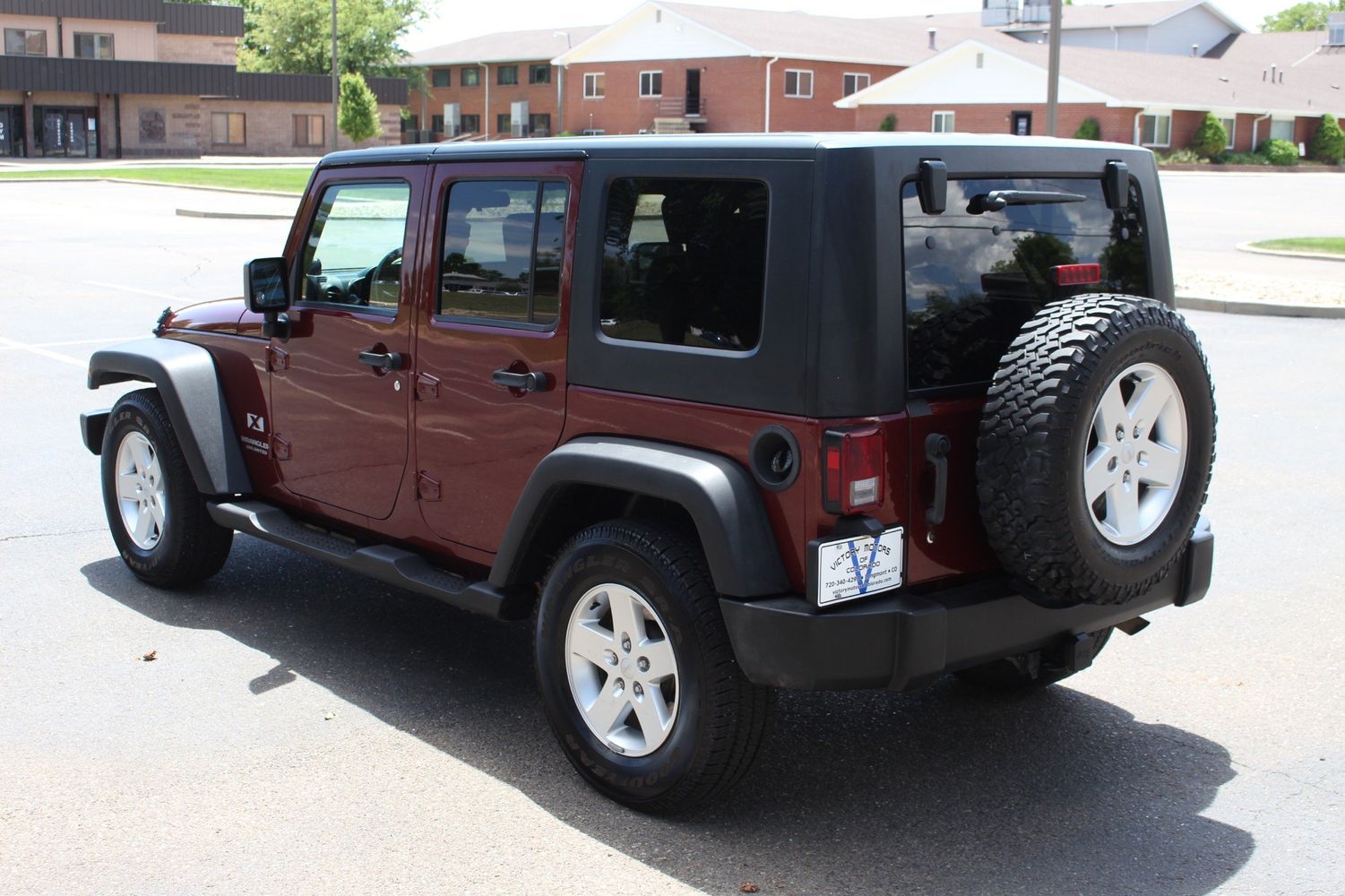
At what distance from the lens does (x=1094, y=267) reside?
4.26m

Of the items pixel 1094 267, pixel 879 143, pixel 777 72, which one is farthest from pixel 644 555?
pixel 777 72

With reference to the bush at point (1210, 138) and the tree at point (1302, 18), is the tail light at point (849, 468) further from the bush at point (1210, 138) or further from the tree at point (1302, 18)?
the tree at point (1302, 18)

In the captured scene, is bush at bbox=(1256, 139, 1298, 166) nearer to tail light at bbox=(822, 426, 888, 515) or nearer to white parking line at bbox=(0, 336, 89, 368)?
white parking line at bbox=(0, 336, 89, 368)

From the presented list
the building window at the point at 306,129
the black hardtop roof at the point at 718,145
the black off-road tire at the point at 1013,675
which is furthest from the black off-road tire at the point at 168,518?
the building window at the point at 306,129

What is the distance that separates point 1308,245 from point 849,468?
74.5ft

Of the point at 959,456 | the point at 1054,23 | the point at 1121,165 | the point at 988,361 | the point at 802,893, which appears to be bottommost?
the point at 802,893

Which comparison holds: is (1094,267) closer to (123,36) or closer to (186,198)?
(186,198)

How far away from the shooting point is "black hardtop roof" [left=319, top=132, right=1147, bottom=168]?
3793 mm

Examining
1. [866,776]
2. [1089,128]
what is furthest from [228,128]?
[866,776]

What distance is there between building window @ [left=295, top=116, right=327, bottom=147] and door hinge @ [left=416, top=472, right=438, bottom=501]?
7042cm

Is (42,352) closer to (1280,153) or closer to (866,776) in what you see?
(866,776)

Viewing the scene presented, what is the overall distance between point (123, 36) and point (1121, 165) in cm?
7003

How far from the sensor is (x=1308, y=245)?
936 inches

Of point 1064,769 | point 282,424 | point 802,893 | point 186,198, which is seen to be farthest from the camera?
point 186,198
